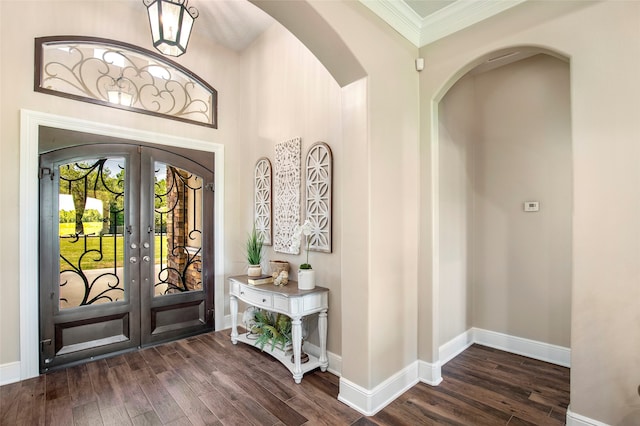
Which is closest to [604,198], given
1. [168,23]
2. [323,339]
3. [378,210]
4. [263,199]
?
[378,210]

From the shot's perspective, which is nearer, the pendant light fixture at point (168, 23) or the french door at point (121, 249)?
the pendant light fixture at point (168, 23)

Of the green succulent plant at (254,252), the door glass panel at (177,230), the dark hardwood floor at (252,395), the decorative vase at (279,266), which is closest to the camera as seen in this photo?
the dark hardwood floor at (252,395)

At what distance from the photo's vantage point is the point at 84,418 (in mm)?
2205

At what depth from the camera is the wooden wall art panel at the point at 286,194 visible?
3295 millimetres

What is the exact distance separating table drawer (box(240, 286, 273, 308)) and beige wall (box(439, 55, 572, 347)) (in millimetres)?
1699

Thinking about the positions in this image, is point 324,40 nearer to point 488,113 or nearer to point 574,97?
point 574,97

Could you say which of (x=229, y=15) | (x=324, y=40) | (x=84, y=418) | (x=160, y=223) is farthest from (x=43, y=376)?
(x=229, y=15)

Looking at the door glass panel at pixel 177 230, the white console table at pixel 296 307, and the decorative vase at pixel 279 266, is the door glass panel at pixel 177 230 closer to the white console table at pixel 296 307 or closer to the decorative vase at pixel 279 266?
the white console table at pixel 296 307

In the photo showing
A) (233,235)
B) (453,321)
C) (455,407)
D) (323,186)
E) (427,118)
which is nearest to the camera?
(455,407)

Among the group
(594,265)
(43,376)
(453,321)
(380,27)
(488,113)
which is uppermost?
(380,27)

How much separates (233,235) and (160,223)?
2.96 ft

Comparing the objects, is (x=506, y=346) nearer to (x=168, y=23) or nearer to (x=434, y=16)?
(x=434, y=16)

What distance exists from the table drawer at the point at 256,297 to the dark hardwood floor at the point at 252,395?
592 millimetres

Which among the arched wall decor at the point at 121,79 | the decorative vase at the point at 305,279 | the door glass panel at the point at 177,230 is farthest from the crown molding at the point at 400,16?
the door glass panel at the point at 177,230
